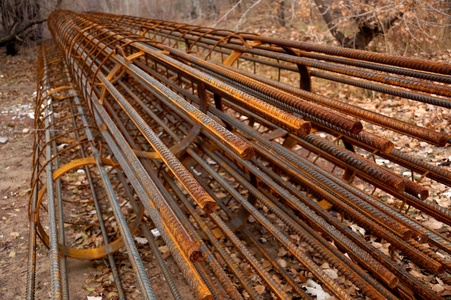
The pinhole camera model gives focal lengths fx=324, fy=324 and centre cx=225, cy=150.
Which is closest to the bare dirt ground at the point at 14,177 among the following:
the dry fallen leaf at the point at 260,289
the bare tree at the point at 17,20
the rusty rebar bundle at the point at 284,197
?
the rusty rebar bundle at the point at 284,197

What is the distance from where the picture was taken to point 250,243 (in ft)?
9.95

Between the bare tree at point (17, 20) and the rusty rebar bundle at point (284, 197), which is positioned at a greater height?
the bare tree at point (17, 20)

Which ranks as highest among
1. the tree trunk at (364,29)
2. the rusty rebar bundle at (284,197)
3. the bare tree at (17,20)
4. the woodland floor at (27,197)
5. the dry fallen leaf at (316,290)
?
the bare tree at (17,20)

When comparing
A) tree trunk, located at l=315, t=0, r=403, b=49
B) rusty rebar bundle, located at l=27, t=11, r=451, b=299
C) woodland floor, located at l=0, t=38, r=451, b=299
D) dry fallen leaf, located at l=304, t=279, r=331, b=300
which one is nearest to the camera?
rusty rebar bundle, located at l=27, t=11, r=451, b=299

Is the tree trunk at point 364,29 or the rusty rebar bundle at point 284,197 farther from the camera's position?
the tree trunk at point 364,29

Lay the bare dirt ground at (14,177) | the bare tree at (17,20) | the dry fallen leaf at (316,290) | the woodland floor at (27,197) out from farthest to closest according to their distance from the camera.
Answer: the bare tree at (17,20) → the bare dirt ground at (14,177) → the woodland floor at (27,197) → the dry fallen leaf at (316,290)

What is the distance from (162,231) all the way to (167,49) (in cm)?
223

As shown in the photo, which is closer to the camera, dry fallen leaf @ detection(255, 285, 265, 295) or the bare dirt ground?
dry fallen leaf @ detection(255, 285, 265, 295)

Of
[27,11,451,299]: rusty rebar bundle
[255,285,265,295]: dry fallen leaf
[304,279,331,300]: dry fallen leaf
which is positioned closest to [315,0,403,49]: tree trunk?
[27,11,451,299]: rusty rebar bundle

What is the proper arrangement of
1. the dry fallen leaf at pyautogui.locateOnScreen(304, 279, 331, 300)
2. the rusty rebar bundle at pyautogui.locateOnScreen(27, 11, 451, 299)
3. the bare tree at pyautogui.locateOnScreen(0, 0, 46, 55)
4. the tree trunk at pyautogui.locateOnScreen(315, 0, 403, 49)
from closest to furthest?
the rusty rebar bundle at pyautogui.locateOnScreen(27, 11, 451, 299) < the dry fallen leaf at pyautogui.locateOnScreen(304, 279, 331, 300) < the tree trunk at pyautogui.locateOnScreen(315, 0, 403, 49) < the bare tree at pyautogui.locateOnScreen(0, 0, 46, 55)

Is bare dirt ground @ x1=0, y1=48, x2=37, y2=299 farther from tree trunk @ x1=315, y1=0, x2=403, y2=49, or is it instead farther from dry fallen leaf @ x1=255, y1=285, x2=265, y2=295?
tree trunk @ x1=315, y1=0, x2=403, y2=49

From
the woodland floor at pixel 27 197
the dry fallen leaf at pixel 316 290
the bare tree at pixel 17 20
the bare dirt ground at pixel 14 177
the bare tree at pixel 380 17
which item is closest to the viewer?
the dry fallen leaf at pixel 316 290

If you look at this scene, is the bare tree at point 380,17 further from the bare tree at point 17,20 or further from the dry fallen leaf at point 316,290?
the bare tree at point 17,20

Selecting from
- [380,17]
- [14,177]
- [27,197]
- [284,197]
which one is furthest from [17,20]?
[284,197]
